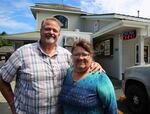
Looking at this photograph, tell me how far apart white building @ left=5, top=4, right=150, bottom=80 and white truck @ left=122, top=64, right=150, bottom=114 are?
24.2ft

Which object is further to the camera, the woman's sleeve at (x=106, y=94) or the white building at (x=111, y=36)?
the white building at (x=111, y=36)

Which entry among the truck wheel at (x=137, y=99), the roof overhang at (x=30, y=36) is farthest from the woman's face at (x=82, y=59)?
the roof overhang at (x=30, y=36)

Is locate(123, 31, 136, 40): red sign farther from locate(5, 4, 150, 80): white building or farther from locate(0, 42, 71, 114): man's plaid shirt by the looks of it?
locate(0, 42, 71, 114): man's plaid shirt

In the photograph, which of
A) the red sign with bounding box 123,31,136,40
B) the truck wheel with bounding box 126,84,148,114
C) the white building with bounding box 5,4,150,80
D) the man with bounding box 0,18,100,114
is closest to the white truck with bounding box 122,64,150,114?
the truck wheel with bounding box 126,84,148,114

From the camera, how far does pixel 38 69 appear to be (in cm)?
312

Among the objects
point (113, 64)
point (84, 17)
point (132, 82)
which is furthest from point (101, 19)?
point (132, 82)

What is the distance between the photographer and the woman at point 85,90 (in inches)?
110

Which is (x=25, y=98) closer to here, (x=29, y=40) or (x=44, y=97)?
(x=44, y=97)

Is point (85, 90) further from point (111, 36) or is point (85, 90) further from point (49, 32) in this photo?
point (111, 36)

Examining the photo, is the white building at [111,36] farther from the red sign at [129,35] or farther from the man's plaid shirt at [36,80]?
the man's plaid shirt at [36,80]

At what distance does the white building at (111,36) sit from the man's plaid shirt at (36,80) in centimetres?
1190

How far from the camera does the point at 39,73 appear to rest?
3.11 metres

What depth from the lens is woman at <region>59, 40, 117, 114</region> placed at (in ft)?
9.14

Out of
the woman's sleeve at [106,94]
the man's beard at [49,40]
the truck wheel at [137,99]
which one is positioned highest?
the man's beard at [49,40]
